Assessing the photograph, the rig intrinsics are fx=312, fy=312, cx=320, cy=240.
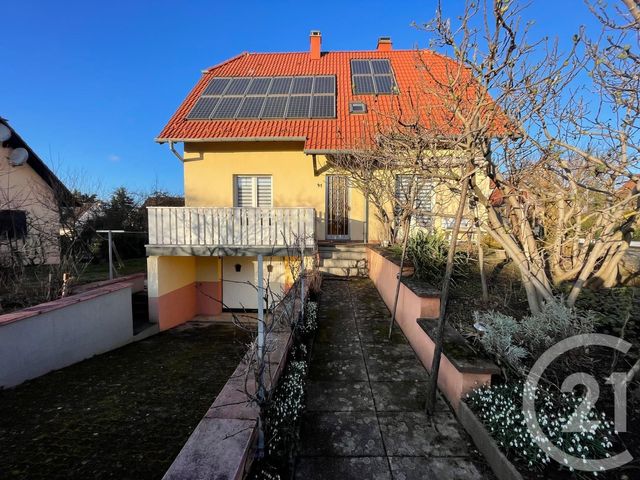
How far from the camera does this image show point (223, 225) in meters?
8.41

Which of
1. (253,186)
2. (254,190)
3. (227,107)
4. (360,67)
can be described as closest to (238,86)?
(227,107)

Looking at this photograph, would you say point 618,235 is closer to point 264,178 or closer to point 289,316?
point 289,316

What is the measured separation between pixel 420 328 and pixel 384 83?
35.3 feet

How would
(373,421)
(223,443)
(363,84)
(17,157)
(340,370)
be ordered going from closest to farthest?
(223,443) → (373,421) → (340,370) → (17,157) → (363,84)

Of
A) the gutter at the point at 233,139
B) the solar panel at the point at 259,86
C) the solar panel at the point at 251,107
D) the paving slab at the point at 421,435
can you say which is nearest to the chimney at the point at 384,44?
the solar panel at the point at 259,86

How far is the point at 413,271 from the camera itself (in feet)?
18.1

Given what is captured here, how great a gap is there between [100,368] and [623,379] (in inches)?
298

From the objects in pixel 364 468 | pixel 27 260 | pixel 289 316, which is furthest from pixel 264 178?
pixel 364 468

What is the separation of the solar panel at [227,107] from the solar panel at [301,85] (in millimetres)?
2144

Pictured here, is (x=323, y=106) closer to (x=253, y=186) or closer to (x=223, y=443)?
(x=253, y=186)

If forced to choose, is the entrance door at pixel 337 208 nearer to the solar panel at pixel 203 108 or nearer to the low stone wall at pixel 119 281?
the solar panel at pixel 203 108

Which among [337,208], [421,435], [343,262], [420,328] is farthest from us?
[337,208]

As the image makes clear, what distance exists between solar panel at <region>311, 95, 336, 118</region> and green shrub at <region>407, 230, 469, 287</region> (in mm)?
6569

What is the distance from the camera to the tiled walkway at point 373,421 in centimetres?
231
